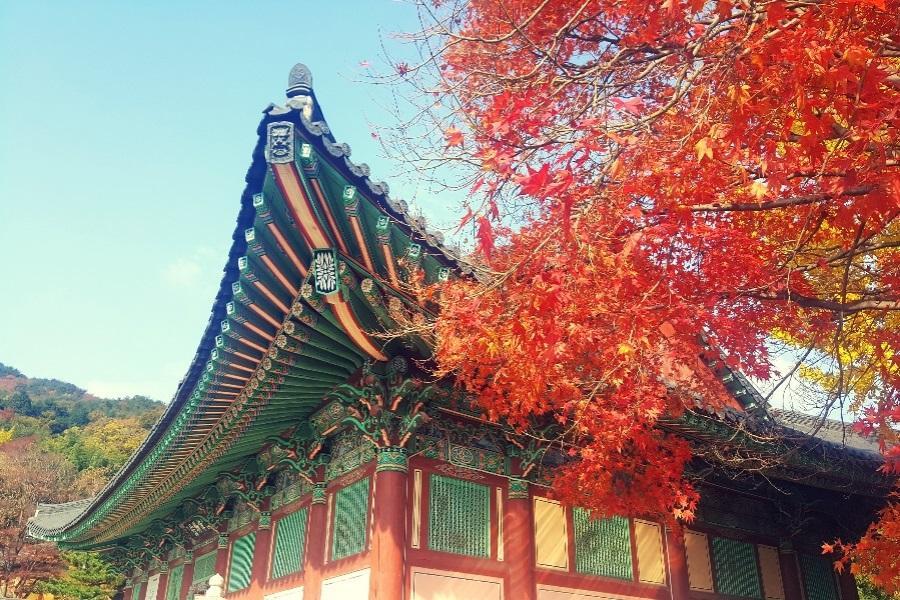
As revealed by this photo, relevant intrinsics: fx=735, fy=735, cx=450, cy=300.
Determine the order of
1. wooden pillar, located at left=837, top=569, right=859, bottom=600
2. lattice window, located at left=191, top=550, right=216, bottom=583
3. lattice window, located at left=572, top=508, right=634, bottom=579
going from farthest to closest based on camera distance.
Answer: lattice window, located at left=191, top=550, right=216, bottom=583, wooden pillar, located at left=837, top=569, right=859, bottom=600, lattice window, located at left=572, top=508, right=634, bottom=579

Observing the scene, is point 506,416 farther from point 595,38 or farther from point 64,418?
point 64,418

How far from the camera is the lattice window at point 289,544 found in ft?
37.4

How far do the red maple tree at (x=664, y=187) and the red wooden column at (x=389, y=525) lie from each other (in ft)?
4.77

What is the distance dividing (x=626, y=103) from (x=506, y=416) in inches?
227

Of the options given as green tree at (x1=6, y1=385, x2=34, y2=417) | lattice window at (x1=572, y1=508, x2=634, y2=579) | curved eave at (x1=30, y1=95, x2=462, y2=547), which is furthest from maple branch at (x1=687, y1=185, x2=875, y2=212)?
green tree at (x1=6, y1=385, x2=34, y2=417)

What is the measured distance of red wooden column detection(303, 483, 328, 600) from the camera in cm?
1036

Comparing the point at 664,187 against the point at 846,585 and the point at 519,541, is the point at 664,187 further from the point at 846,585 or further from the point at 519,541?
the point at 846,585

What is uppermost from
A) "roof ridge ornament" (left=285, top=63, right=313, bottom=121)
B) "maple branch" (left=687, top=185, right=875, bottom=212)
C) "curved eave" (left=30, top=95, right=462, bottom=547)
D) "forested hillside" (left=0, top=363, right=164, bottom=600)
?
"forested hillside" (left=0, top=363, right=164, bottom=600)

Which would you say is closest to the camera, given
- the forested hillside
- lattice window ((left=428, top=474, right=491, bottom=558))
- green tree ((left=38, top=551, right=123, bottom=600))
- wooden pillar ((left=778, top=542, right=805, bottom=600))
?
lattice window ((left=428, top=474, right=491, bottom=558))

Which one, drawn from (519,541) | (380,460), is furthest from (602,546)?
(380,460)

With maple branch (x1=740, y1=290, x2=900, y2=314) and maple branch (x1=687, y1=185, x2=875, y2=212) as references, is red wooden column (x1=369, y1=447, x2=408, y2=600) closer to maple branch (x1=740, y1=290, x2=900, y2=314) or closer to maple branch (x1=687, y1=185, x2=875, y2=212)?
maple branch (x1=740, y1=290, x2=900, y2=314)

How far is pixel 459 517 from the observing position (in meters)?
9.73

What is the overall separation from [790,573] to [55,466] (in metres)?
60.5

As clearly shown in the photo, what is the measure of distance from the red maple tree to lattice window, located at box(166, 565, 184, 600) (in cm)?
1226
